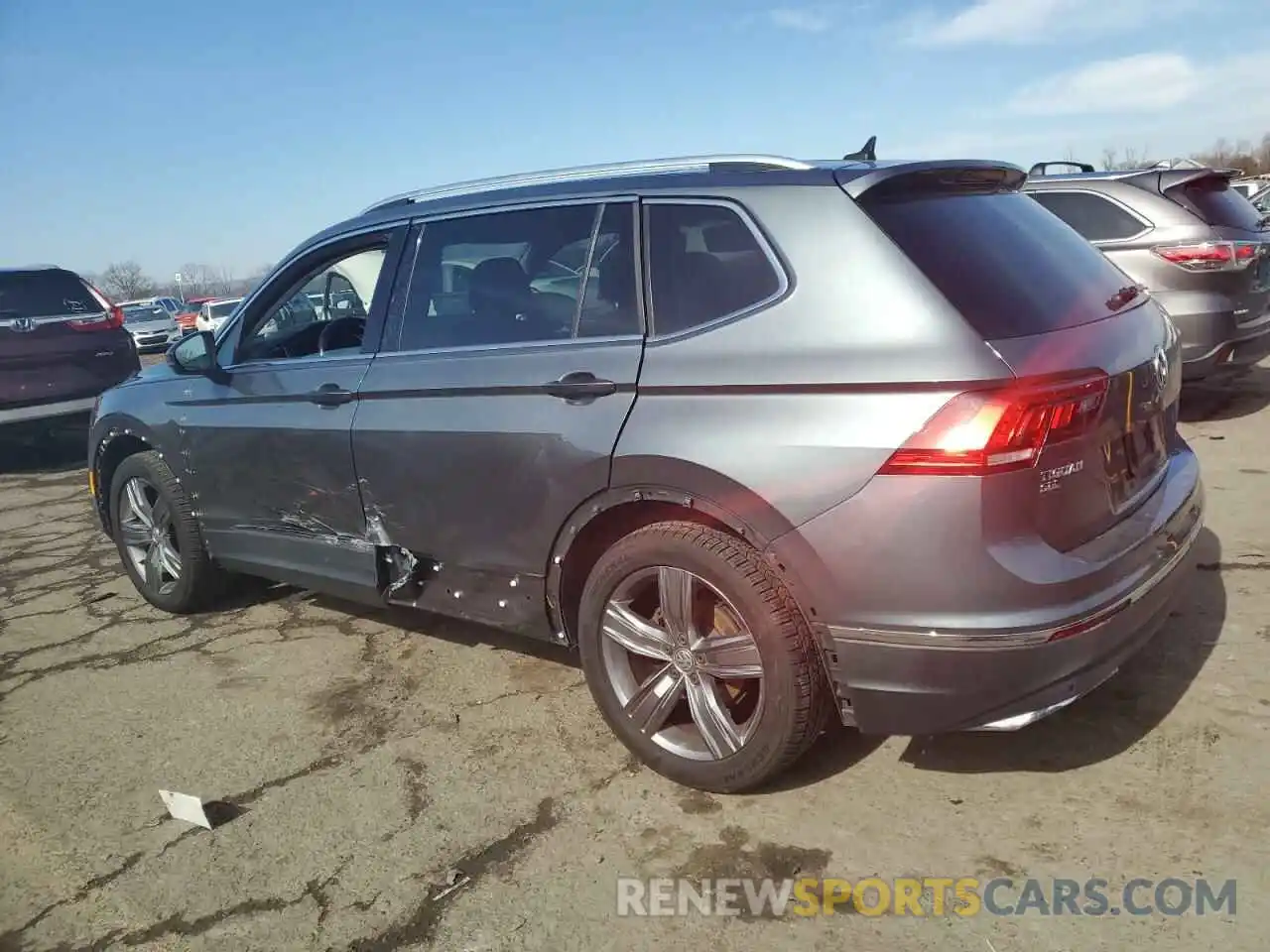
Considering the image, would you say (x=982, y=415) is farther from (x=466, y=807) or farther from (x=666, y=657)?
(x=466, y=807)

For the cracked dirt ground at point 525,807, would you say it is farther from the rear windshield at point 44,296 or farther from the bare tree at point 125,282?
the bare tree at point 125,282

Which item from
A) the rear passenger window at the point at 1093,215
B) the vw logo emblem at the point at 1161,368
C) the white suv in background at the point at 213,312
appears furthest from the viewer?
the white suv in background at the point at 213,312

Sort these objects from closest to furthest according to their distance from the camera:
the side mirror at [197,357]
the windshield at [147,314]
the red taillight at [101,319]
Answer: the side mirror at [197,357] < the red taillight at [101,319] < the windshield at [147,314]

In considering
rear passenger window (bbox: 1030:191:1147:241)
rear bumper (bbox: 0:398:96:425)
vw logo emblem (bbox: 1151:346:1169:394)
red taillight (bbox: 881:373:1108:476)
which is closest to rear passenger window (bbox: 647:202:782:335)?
red taillight (bbox: 881:373:1108:476)

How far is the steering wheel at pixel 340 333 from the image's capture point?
3961mm

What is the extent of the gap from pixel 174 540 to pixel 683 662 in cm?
312

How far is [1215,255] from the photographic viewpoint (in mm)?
6352

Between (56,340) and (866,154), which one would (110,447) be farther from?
(56,340)

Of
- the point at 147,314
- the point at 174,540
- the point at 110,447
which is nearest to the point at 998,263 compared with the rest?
the point at 174,540

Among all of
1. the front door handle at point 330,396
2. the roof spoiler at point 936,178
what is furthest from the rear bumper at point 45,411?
the roof spoiler at point 936,178

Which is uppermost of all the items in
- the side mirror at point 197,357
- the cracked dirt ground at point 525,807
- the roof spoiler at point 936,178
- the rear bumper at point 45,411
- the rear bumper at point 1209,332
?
the roof spoiler at point 936,178

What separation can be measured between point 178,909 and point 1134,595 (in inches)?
107

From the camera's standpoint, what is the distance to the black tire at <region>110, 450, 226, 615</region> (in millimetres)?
4590

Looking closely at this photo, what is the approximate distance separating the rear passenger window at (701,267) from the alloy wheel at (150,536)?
3036 mm
